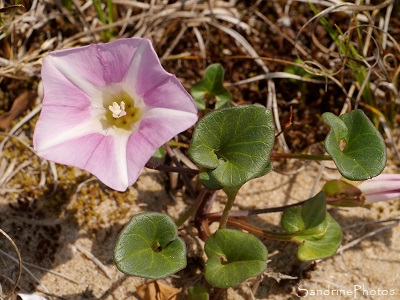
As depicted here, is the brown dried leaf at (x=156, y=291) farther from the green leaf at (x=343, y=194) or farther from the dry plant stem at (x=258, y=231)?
the green leaf at (x=343, y=194)

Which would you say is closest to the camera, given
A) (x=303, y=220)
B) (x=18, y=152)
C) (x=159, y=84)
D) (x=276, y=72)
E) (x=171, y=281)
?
(x=159, y=84)

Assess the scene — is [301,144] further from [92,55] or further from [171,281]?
[92,55]

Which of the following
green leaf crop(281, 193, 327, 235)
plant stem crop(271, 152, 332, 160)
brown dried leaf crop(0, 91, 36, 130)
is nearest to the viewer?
green leaf crop(281, 193, 327, 235)

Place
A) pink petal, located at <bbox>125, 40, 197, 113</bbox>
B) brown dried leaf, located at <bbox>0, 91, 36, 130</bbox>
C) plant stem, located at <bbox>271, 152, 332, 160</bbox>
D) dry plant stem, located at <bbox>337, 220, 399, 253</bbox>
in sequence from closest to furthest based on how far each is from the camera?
1. pink petal, located at <bbox>125, 40, 197, 113</bbox>
2. plant stem, located at <bbox>271, 152, 332, 160</bbox>
3. dry plant stem, located at <bbox>337, 220, 399, 253</bbox>
4. brown dried leaf, located at <bbox>0, 91, 36, 130</bbox>

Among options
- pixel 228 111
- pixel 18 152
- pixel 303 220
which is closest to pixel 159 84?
pixel 228 111

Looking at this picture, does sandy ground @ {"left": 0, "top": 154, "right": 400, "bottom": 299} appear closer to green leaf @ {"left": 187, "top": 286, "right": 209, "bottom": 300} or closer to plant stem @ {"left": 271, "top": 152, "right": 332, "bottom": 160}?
green leaf @ {"left": 187, "top": 286, "right": 209, "bottom": 300}

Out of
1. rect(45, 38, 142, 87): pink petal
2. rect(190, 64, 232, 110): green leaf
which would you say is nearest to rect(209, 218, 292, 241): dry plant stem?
rect(190, 64, 232, 110): green leaf

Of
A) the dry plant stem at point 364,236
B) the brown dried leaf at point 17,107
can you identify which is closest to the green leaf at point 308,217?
the dry plant stem at point 364,236
